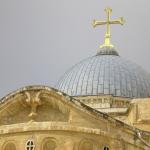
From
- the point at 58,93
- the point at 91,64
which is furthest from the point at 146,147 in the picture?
the point at 91,64

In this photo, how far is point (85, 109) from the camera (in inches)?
1106

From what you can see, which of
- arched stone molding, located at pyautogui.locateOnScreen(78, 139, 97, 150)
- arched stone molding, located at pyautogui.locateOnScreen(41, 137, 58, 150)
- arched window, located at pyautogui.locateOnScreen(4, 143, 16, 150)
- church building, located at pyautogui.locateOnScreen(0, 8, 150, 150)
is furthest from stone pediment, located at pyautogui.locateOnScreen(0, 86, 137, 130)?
arched window, located at pyautogui.locateOnScreen(4, 143, 16, 150)

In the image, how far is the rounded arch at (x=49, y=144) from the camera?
2776 cm

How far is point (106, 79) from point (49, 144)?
16145mm

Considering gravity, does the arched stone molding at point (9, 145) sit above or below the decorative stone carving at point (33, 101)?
below

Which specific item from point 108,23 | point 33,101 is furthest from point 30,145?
point 108,23

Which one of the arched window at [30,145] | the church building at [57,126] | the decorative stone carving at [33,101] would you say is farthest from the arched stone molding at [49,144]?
the decorative stone carving at [33,101]

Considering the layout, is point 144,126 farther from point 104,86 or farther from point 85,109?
point 104,86

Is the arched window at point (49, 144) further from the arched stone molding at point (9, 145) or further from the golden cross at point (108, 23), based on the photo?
the golden cross at point (108, 23)

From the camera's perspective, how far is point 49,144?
1097 inches

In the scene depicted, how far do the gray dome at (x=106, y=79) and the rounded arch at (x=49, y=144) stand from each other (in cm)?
1484

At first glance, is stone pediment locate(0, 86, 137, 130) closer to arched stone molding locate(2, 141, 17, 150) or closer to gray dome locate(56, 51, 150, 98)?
arched stone molding locate(2, 141, 17, 150)

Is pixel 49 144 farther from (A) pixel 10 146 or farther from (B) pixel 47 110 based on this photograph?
(A) pixel 10 146

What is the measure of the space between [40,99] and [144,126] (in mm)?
7341
